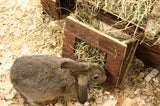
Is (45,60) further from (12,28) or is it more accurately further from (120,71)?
(12,28)

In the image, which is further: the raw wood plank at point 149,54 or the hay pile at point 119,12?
the raw wood plank at point 149,54

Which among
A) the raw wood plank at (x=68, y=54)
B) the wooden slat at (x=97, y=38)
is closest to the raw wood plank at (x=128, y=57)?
the wooden slat at (x=97, y=38)

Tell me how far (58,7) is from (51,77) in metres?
1.29

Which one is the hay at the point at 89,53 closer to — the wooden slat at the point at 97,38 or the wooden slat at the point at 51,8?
the wooden slat at the point at 97,38

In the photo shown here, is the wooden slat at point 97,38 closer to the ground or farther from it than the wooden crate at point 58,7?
farther from it

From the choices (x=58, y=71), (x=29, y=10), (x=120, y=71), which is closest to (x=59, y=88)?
(x=58, y=71)

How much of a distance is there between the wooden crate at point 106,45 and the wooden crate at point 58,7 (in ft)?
2.69

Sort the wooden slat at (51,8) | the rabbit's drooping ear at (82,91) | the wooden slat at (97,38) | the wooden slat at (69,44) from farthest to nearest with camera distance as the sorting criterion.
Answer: the wooden slat at (51,8) < the wooden slat at (69,44) < the rabbit's drooping ear at (82,91) < the wooden slat at (97,38)

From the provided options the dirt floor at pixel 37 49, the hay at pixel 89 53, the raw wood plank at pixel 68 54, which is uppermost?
the hay at pixel 89 53

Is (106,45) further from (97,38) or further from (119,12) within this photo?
(119,12)

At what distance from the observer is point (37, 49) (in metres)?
3.54

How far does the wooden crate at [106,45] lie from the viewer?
105 inches

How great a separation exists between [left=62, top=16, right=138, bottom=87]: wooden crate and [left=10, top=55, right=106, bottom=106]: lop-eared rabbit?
0.15 metres

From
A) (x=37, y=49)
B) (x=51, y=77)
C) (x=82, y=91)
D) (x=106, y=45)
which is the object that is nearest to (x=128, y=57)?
(x=106, y=45)
